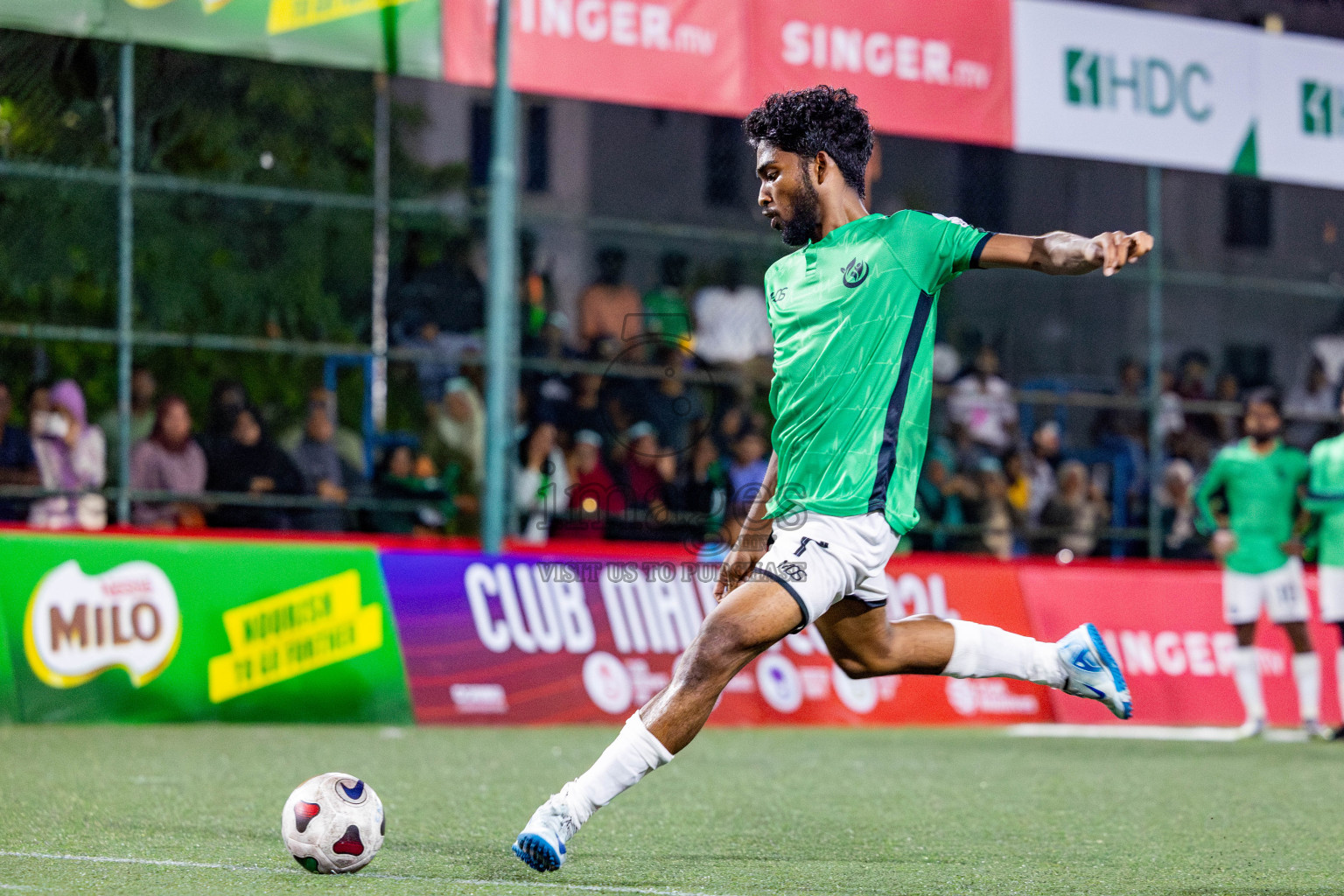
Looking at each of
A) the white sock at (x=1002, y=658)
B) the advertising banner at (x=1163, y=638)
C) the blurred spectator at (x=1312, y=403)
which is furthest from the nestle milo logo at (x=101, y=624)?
the blurred spectator at (x=1312, y=403)

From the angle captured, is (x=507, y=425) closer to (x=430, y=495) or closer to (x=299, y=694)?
(x=430, y=495)

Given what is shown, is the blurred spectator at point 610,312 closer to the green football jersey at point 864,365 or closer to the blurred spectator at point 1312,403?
the blurred spectator at point 1312,403

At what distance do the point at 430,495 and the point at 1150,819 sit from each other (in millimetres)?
7173

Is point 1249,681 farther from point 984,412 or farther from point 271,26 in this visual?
point 271,26

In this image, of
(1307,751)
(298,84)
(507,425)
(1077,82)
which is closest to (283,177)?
(298,84)

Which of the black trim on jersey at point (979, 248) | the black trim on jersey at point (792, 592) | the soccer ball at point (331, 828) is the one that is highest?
the black trim on jersey at point (979, 248)

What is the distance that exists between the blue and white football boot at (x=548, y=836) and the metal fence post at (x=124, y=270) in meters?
7.53

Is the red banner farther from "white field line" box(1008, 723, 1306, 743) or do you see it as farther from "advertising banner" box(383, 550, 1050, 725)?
"white field line" box(1008, 723, 1306, 743)

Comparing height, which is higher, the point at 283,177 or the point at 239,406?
the point at 283,177

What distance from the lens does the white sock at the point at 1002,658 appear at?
5.55 meters

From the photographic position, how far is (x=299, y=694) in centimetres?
1090

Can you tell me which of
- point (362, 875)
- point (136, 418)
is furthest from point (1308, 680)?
point (362, 875)

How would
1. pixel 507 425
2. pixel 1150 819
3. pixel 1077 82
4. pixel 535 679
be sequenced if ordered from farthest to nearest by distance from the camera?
pixel 1077 82 → pixel 507 425 → pixel 535 679 → pixel 1150 819

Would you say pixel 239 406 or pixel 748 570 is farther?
pixel 239 406
